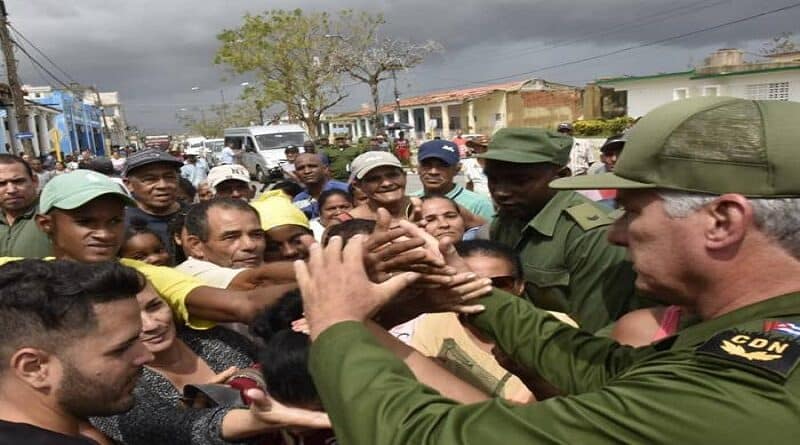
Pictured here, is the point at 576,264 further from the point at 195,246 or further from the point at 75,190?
the point at 75,190

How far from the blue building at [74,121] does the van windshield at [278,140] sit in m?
17.5

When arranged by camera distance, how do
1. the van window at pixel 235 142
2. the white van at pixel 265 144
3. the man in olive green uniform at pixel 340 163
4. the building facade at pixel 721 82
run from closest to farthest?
the man in olive green uniform at pixel 340 163, the white van at pixel 265 144, the building facade at pixel 721 82, the van window at pixel 235 142

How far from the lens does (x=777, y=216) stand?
0.99 metres

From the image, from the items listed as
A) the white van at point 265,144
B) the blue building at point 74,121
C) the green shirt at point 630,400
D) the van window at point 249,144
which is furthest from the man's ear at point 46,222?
the blue building at point 74,121

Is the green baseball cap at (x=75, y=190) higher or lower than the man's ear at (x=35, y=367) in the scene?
higher

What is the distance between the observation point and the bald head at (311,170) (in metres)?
5.93

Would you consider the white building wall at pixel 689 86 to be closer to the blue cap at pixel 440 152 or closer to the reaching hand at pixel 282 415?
the blue cap at pixel 440 152

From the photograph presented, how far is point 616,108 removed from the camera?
33094 millimetres

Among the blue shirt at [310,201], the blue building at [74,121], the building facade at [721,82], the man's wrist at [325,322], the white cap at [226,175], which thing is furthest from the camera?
the blue building at [74,121]

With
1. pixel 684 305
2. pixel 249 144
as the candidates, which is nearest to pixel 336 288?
pixel 684 305

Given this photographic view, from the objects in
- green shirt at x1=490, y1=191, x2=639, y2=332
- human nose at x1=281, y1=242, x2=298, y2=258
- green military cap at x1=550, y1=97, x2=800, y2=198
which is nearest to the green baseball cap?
human nose at x1=281, y1=242, x2=298, y2=258

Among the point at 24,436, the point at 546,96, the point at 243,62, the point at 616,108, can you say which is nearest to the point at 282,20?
the point at 243,62

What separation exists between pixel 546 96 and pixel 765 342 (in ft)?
118

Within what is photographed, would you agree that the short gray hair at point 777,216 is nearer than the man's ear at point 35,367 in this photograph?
Yes
